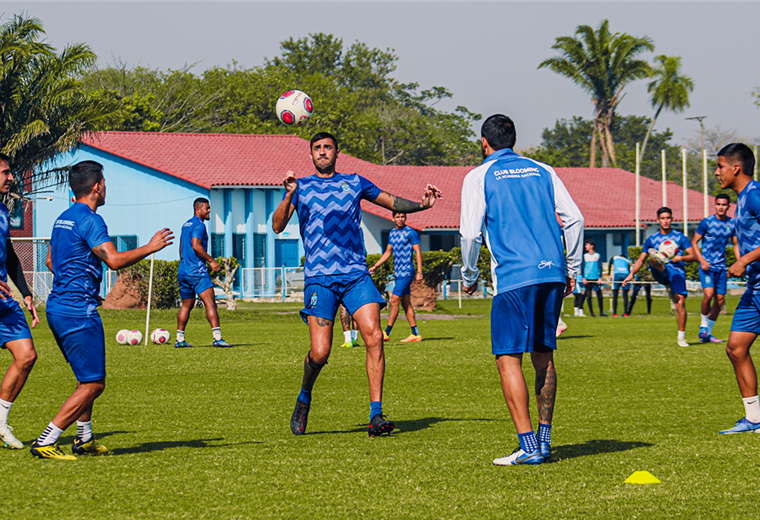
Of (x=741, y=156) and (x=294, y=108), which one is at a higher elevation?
(x=294, y=108)

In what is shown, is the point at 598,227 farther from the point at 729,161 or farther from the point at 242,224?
the point at 729,161

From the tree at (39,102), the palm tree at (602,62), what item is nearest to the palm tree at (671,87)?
the palm tree at (602,62)

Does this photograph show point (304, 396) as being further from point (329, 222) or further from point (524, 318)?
point (524, 318)

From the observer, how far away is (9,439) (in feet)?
20.5

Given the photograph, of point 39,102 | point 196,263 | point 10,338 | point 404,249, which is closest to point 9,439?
point 10,338

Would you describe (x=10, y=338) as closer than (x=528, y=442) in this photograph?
No

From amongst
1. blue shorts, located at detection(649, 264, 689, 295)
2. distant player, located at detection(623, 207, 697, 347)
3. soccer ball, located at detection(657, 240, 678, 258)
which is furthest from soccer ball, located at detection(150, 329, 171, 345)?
blue shorts, located at detection(649, 264, 689, 295)

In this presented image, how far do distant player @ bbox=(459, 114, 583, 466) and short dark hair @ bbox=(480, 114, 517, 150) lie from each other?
0.27 ft

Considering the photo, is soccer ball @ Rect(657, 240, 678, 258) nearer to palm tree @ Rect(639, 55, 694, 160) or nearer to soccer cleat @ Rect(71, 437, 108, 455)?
soccer cleat @ Rect(71, 437, 108, 455)

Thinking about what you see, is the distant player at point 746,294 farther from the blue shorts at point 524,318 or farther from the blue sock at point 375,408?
the blue sock at point 375,408

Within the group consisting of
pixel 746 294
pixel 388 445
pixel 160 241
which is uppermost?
pixel 160 241

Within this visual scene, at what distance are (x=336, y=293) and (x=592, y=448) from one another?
229cm

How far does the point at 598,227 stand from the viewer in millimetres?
41500

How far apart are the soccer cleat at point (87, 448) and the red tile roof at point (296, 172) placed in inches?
1237
